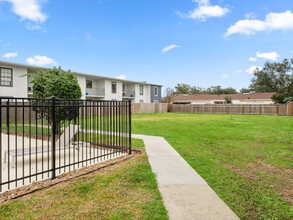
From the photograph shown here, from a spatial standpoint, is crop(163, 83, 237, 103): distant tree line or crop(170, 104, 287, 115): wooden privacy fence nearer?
crop(170, 104, 287, 115): wooden privacy fence

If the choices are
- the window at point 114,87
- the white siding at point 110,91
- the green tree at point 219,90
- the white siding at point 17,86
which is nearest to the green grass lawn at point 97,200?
the white siding at point 17,86

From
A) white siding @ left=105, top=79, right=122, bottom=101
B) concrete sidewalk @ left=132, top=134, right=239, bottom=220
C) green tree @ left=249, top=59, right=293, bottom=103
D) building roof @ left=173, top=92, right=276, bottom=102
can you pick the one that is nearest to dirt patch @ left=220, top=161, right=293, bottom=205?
concrete sidewalk @ left=132, top=134, right=239, bottom=220

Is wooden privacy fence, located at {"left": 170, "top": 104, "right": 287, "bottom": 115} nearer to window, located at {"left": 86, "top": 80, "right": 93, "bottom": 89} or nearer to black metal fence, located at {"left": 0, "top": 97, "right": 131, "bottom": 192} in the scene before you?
window, located at {"left": 86, "top": 80, "right": 93, "bottom": 89}

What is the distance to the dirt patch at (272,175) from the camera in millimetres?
3437

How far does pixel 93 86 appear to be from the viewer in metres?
29.6

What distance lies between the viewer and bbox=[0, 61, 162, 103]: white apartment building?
19.1 meters

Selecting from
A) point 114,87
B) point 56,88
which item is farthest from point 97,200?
point 114,87

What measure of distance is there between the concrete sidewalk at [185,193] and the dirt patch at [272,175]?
1.13m

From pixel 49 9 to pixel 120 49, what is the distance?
1480 centimetres

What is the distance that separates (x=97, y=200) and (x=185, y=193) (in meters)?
1.41

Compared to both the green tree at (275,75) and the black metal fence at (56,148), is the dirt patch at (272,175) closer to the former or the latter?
the black metal fence at (56,148)

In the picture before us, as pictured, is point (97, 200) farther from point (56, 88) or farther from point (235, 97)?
point (235, 97)

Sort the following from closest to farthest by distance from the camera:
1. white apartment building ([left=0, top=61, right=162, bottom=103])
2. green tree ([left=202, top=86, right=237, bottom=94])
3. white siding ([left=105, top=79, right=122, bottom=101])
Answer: white apartment building ([left=0, top=61, right=162, bottom=103]) → white siding ([left=105, top=79, right=122, bottom=101]) → green tree ([left=202, top=86, right=237, bottom=94])

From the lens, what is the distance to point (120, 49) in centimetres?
3116
